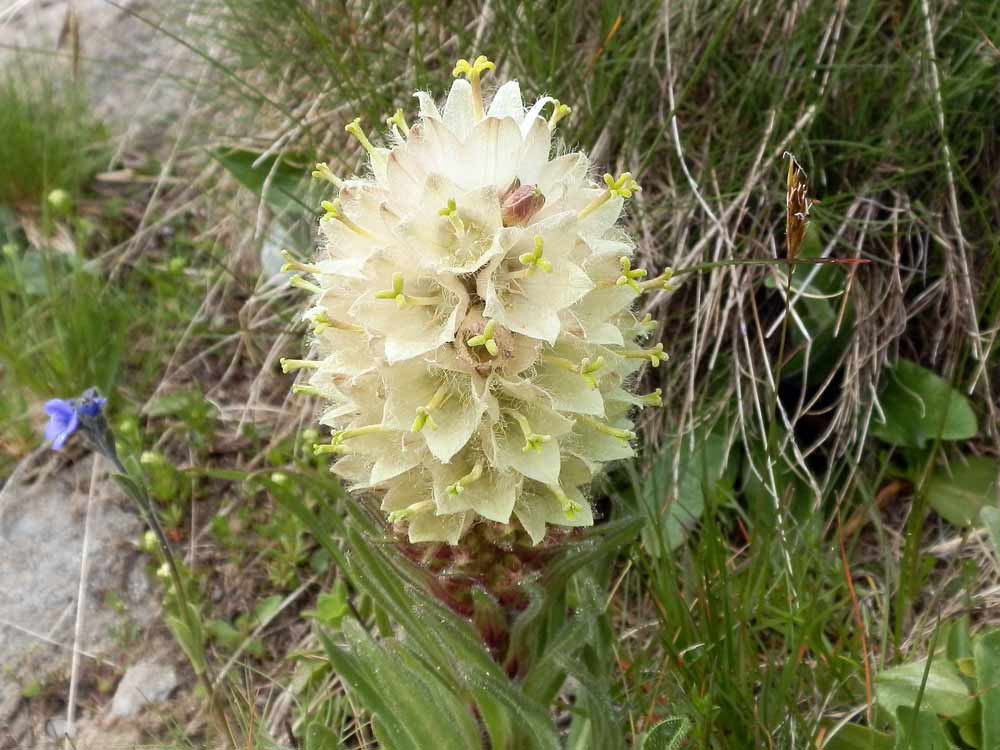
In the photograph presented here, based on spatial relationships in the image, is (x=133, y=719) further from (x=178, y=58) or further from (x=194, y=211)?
(x=178, y=58)

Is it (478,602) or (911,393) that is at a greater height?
(478,602)

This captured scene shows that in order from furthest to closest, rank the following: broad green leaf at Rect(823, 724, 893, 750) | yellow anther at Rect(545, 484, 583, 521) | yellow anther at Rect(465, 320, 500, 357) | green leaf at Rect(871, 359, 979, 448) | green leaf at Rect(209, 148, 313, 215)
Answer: green leaf at Rect(209, 148, 313, 215)
green leaf at Rect(871, 359, 979, 448)
broad green leaf at Rect(823, 724, 893, 750)
yellow anther at Rect(545, 484, 583, 521)
yellow anther at Rect(465, 320, 500, 357)

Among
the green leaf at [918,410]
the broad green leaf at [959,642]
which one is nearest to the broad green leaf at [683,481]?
the green leaf at [918,410]

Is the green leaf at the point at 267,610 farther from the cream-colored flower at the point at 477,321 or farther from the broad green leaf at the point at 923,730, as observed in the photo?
the broad green leaf at the point at 923,730

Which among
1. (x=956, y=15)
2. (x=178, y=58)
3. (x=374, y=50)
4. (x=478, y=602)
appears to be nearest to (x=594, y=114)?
(x=374, y=50)

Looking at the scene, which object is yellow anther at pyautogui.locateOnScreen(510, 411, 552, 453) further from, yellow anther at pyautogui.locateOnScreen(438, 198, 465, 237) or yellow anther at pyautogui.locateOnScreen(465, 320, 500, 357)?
yellow anther at pyautogui.locateOnScreen(438, 198, 465, 237)

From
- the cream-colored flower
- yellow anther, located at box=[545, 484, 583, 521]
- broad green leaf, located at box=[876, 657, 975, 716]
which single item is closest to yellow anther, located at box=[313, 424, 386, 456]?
the cream-colored flower
